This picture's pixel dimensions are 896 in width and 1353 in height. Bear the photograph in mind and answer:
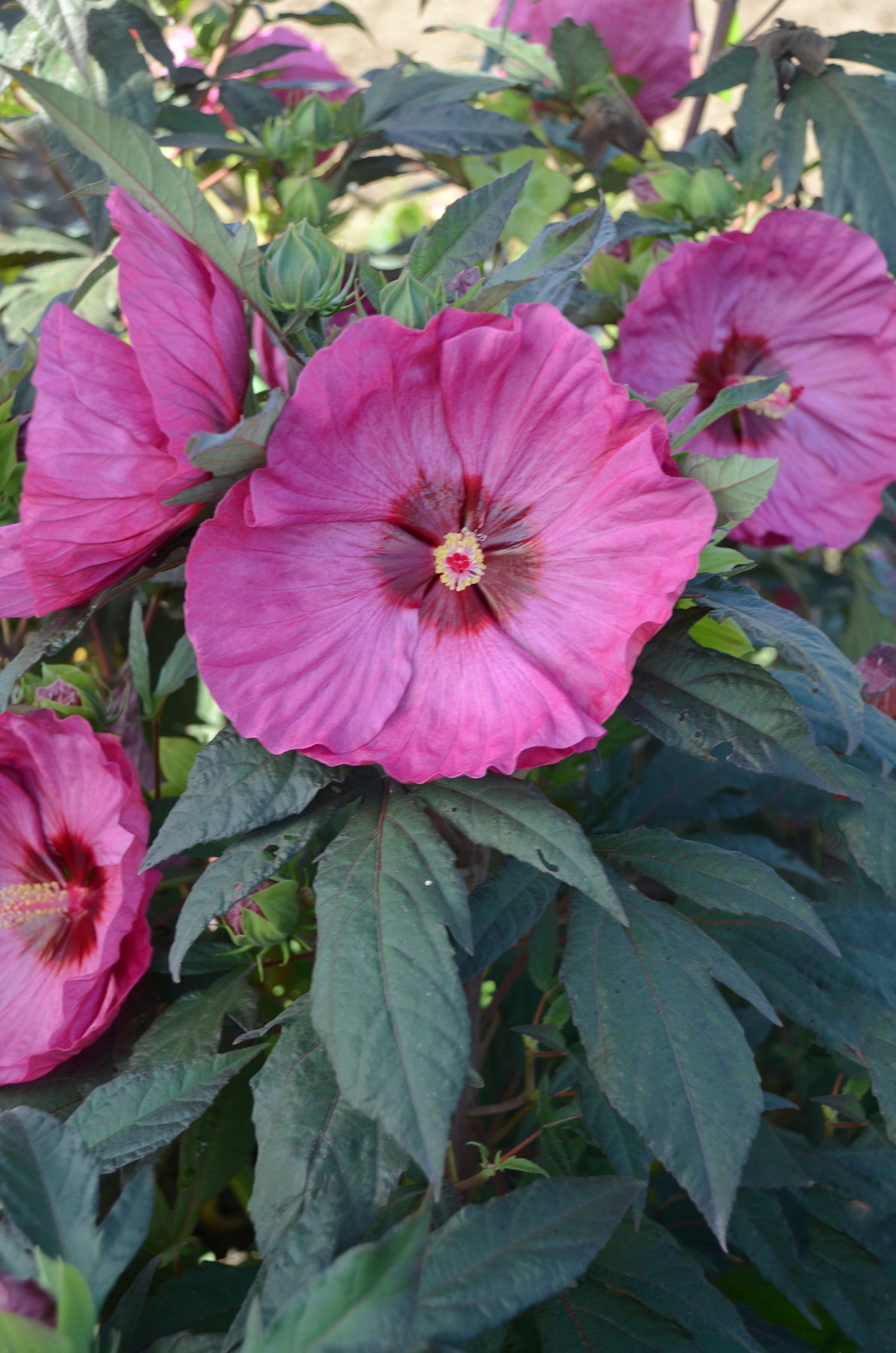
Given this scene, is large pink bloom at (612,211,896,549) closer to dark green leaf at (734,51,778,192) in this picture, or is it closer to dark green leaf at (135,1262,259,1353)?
dark green leaf at (734,51,778,192)

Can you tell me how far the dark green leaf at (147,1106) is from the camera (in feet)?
1.85

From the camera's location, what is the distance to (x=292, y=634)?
58 cm

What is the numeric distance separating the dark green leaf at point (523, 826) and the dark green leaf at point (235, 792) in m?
0.06

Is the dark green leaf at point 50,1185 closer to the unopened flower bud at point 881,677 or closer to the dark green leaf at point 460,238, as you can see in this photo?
the dark green leaf at point 460,238

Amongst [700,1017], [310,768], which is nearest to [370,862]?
[310,768]

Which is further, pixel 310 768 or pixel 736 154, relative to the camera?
pixel 736 154

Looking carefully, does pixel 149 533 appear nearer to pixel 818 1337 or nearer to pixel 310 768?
A: pixel 310 768

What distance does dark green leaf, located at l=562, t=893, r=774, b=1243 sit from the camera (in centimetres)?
54

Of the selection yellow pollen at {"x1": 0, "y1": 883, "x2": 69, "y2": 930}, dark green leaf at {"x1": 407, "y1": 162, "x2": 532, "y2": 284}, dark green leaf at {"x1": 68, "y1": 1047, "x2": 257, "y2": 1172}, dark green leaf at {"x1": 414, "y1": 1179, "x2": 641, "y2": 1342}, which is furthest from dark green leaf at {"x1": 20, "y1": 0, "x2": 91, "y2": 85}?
dark green leaf at {"x1": 414, "y1": 1179, "x2": 641, "y2": 1342}

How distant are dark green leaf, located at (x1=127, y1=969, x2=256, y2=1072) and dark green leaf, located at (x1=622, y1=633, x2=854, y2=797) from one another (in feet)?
0.97

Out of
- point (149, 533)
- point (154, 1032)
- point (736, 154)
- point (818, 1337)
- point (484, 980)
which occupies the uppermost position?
point (736, 154)

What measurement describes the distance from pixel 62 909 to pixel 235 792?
236 mm

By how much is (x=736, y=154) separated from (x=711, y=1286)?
97 centimetres

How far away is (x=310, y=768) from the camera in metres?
0.58
